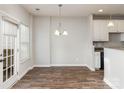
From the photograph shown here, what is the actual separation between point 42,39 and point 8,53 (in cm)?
341

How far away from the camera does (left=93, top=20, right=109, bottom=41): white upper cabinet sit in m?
6.73

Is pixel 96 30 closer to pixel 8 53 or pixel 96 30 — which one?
pixel 96 30

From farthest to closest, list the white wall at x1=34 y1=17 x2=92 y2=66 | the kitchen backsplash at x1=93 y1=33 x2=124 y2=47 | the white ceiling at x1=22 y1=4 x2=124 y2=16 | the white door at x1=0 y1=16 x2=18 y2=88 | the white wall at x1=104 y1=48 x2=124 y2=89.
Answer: the white wall at x1=34 y1=17 x2=92 y2=66 < the kitchen backsplash at x1=93 y1=33 x2=124 y2=47 < the white ceiling at x1=22 y1=4 x2=124 y2=16 < the white door at x1=0 y1=16 x2=18 y2=88 < the white wall at x1=104 y1=48 x2=124 y2=89

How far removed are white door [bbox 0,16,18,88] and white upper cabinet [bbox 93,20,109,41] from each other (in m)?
3.55

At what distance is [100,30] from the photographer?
6742 millimetres

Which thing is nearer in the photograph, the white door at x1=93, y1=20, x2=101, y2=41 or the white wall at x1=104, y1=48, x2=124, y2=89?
the white wall at x1=104, y1=48, x2=124, y2=89

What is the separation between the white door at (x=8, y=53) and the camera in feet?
11.8

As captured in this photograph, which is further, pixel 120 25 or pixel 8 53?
pixel 120 25

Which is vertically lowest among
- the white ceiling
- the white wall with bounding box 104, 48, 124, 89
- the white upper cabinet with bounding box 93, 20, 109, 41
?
the white wall with bounding box 104, 48, 124, 89

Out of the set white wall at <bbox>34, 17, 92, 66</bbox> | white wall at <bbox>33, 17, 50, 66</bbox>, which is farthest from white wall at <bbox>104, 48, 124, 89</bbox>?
white wall at <bbox>33, 17, 50, 66</bbox>

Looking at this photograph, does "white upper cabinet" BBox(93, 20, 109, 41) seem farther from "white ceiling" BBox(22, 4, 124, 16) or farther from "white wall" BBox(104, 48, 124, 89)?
"white wall" BBox(104, 48, 124, 89)

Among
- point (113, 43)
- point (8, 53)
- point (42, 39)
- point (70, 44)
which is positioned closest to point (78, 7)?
point (70, 44)
